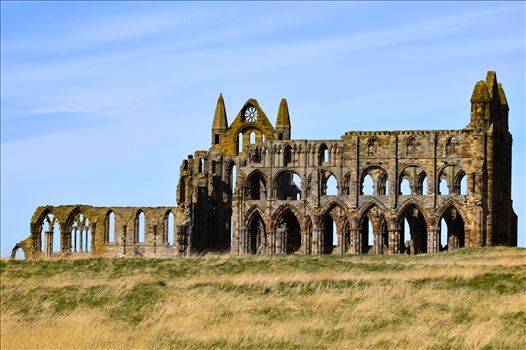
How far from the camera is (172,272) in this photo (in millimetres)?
48438

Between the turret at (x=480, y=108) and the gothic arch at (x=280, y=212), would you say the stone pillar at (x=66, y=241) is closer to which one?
the gothic arch at (x=280, y=212)

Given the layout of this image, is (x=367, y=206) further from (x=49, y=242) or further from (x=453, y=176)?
(x=49, y=242)

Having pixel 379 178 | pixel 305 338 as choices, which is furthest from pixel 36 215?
pixel 305 338

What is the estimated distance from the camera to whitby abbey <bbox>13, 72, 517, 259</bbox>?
8091 centimetres

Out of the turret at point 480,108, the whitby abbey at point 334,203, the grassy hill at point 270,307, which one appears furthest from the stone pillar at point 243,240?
the grassy hill at point 270,307

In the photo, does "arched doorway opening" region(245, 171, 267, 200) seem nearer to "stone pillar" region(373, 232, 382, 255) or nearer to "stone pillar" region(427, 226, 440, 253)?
"stone pillar" region(373, 232, 382, 255)

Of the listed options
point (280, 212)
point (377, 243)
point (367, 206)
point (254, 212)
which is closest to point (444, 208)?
point (377, 243)

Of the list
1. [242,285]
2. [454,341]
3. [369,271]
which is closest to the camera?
[454,341]

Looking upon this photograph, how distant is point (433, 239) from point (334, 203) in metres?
7.31

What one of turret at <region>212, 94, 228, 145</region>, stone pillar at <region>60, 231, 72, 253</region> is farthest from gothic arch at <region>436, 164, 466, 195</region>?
stone pillar at <region>60, 231, 72, 253</region>

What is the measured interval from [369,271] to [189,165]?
42.5 m

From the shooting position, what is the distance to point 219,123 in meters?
98.3

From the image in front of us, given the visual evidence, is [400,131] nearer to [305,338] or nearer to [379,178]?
[379,178]

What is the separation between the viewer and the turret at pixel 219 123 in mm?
97625
